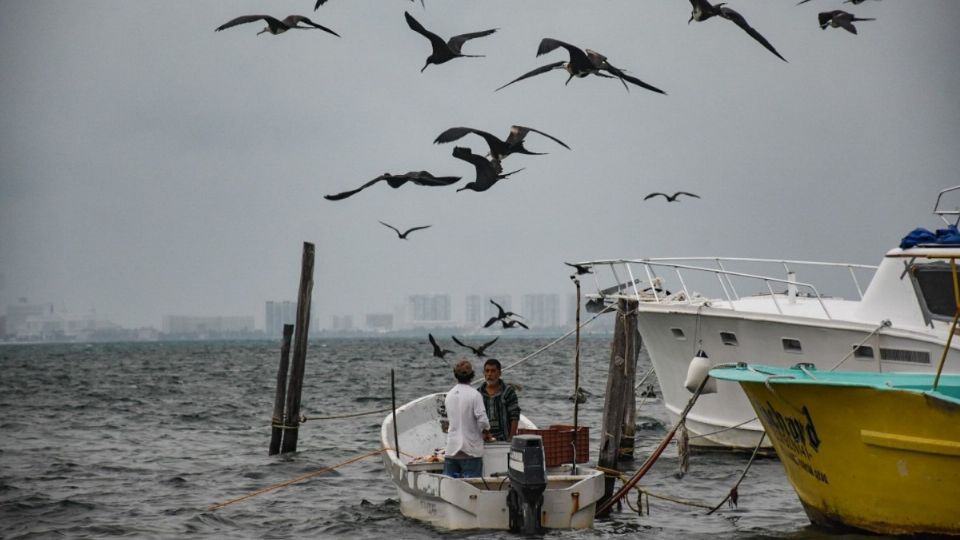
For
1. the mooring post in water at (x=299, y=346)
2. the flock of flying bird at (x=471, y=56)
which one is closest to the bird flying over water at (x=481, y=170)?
the flock of flying bird at (x=471, y=56)

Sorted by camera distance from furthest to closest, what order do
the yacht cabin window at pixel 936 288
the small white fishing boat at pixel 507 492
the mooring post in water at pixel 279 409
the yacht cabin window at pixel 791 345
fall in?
1. the mooring post in water at pixel 279 409
2. the yacht cabin window at pixel 791 345
3. the yacht cabin window at pixel 936 288
4. the small white fishing boat at pixel 507 492

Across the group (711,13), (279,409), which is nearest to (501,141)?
(711,13)

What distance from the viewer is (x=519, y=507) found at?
11688mm

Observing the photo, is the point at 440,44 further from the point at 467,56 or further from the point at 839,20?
the point at 839,20

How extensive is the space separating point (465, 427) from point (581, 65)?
4.48 metres

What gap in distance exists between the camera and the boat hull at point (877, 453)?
422 inches

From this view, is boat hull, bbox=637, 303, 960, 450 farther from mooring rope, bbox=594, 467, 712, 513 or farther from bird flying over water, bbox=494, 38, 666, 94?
bird flying over water, bbox=494, 38, 666, 94

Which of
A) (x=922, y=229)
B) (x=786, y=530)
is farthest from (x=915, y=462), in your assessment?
(x=922, y=229)

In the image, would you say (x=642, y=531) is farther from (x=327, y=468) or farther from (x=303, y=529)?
(x=327, y=468)

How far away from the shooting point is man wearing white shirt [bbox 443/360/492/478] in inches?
466

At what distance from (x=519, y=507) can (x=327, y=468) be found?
6.27 m

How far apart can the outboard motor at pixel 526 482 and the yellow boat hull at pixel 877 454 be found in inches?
102

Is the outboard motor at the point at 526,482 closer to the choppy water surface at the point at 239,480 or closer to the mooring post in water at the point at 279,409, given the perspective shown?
the choppy water surface at the point at 239,480

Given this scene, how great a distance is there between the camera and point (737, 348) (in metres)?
18.0
